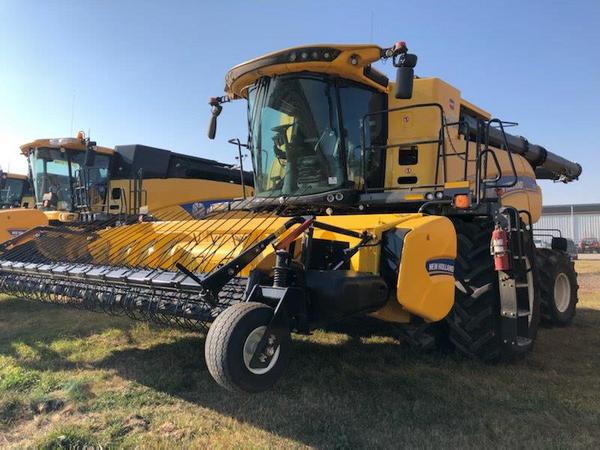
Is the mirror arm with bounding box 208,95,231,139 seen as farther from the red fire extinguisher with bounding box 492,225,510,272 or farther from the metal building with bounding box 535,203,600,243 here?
the metal building with bounding box 535,203,600,243

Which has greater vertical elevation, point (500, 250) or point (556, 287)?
point (500, 250)

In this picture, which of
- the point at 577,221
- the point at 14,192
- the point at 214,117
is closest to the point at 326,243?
the point at 214,117

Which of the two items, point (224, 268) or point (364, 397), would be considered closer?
point (224, 268)

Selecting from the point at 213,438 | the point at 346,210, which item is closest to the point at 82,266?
the point at 213,438

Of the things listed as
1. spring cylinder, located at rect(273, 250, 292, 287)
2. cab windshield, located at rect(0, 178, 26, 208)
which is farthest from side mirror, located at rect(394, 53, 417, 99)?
cab windshield, located at rect(0, 178, 26, 208)

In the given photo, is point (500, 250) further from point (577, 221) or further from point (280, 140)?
point (577, 221)

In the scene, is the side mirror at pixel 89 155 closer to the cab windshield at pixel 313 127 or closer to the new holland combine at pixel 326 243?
the new holland combine at pixel 326 243

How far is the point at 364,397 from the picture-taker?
329 centimetres

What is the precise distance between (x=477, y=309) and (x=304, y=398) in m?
1.60

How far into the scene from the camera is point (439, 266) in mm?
3332

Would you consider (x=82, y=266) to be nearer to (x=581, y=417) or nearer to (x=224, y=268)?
(x=224, y=268)

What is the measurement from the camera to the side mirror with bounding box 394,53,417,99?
365 cm

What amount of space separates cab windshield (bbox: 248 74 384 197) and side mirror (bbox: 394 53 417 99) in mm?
791

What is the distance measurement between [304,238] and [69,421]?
5.68ft
